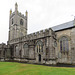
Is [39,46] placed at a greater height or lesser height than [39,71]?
greater

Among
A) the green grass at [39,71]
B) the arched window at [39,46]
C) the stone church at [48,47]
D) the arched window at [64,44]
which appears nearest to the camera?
the green grass at [39,71]

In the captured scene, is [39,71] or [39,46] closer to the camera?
[39,71]

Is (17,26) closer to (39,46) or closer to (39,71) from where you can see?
(39,46)

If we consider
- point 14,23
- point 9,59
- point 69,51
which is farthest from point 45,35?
point 14,23

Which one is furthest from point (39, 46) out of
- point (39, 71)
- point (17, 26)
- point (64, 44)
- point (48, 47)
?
point (17, 26)

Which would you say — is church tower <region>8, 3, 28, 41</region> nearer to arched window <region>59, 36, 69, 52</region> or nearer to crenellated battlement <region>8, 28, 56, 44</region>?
crenellated battlement <region>8, 28, 56, 44</region>

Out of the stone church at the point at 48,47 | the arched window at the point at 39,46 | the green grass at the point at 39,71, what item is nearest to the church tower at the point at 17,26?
the stone church at the point at 48,47

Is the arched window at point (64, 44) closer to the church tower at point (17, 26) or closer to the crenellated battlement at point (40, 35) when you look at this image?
the crenellated battlement at point (40, 35)

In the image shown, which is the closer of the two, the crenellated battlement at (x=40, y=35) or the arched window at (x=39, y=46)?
the crenellated battlement at (x=40, y=35)

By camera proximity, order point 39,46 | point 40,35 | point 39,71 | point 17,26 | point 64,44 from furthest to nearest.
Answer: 1. point 17,26
2. point 40,35
3. point 39,46
4. point 64,44
5. point 39,71

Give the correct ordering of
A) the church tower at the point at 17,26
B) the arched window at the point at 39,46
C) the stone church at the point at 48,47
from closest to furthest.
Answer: the stone church at the point at 48,47 → the arched window at the point at 39,46 → the church tower at the point at 17,26

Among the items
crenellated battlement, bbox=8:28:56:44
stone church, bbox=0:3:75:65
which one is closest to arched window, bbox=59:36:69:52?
stone church, bbox=0:3:75:65

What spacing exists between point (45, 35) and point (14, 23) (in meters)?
27.7

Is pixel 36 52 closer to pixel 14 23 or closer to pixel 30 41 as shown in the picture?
pixel 30 41
